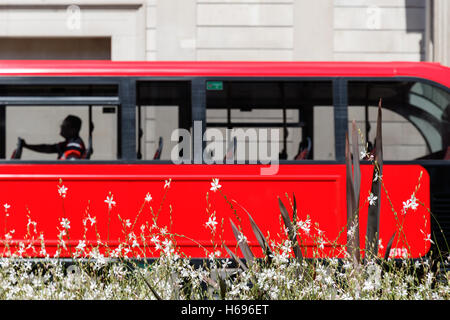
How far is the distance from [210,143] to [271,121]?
74 cm

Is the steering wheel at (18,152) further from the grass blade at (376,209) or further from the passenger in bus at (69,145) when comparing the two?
the grass blade at (376,209)

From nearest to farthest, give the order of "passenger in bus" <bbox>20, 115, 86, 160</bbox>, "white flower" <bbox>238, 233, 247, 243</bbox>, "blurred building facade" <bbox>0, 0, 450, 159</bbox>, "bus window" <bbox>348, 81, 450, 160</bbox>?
"white flower" <bbox>238, 233, 247, 243</bbox>
"bus window" <bbox>348, 81, 450, 160</bbox>
"passenger in bus" <bbox>20, 115, 86, 160</bbox>
"blurred building facade" <bbox>0, 0, 450, 159</bbox>

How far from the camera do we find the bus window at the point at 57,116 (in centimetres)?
649

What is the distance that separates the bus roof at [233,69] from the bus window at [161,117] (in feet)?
0.58

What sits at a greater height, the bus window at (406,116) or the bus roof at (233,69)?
the bus roof at (233,69)

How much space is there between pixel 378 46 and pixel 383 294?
10.0 meters

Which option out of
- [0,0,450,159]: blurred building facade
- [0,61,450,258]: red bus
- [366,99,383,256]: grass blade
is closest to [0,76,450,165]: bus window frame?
[0,61,450,258]: red bus

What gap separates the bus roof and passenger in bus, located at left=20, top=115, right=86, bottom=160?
572mm

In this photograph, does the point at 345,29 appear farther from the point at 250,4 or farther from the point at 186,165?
the point at 186,165

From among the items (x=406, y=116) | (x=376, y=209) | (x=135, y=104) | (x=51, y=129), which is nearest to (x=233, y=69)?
(x=135, y=104)

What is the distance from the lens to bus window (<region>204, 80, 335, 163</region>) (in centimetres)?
643

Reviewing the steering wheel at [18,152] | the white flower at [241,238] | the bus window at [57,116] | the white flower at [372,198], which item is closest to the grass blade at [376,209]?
the white flower at [372,198]

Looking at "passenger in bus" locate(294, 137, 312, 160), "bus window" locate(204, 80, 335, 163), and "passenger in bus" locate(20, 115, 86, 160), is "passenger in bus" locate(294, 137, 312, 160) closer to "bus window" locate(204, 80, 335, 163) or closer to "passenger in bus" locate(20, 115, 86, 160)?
"bus window" locate(204, 80, 335, 163)
